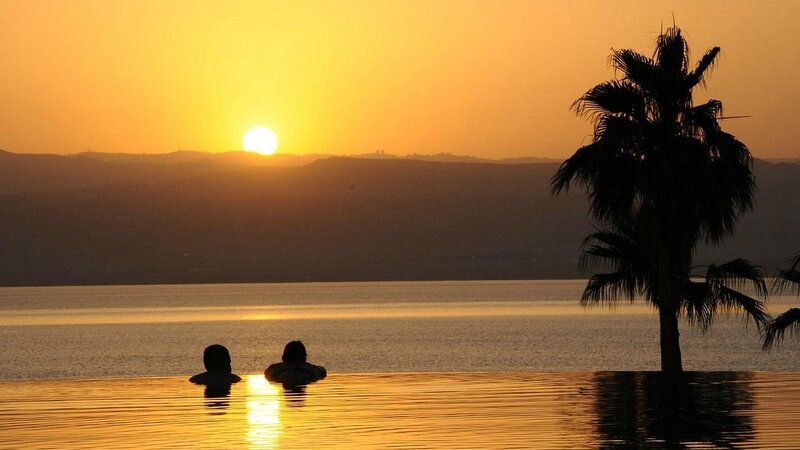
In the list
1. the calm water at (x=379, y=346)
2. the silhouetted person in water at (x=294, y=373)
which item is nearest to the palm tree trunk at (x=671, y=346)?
the silhouetted person in water at (x=294, y=373)

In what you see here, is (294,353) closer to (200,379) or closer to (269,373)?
(269,373)

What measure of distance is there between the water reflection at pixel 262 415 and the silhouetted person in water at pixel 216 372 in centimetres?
58

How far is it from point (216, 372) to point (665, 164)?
514 inches

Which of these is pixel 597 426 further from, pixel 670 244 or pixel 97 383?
pixel 97 383

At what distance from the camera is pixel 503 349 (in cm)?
9256

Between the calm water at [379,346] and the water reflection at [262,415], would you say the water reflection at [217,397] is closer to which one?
the water reflection at [262,415]

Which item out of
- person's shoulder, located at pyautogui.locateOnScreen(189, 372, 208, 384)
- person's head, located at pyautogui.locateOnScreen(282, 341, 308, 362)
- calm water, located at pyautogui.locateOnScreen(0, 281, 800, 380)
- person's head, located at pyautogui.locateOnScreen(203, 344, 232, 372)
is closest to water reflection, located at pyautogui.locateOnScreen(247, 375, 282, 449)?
person's head, located at pyautogui.locateOnScreen(203, 344, 232, 372)

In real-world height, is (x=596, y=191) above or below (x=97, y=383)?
above

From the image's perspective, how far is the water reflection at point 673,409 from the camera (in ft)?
74.2

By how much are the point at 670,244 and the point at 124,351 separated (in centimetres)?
6692

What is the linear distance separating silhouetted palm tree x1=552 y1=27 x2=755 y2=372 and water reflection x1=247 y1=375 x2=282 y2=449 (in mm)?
9507

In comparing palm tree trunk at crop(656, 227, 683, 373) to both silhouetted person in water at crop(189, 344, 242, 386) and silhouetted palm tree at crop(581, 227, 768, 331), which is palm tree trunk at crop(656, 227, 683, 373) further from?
silhouetted person in water at crop(189, 344, 242, 386)

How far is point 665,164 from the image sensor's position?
34.6 metres

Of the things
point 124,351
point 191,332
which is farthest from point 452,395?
point 191,332
